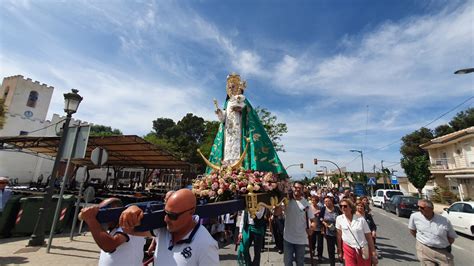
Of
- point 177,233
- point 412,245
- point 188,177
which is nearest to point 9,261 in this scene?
point 177,233

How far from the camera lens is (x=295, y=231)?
15.2 ft

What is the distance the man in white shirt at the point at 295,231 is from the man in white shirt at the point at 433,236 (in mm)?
1939

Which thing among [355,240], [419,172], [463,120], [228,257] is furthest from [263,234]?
[463,120]

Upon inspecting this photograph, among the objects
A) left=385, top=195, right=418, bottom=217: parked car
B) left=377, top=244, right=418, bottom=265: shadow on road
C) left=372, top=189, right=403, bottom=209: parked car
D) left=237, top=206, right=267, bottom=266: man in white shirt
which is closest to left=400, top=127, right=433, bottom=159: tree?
left=372, top=189, right=403, bottom=209: parked car

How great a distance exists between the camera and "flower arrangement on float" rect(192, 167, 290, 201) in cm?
348

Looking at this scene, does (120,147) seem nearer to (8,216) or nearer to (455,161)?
(8,216)

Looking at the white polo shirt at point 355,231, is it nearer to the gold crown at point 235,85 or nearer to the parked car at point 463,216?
the gold crown at point 235,85

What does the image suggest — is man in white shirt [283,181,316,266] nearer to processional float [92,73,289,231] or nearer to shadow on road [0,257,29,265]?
processional float [92,73,289,231]

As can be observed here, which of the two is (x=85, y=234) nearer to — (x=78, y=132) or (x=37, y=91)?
(x=78, y=132)

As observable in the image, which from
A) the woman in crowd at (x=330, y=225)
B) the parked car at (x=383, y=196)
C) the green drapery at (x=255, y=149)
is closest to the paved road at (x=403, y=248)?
the woman in crowd at (x=330, y=225)

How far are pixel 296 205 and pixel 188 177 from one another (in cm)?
2395

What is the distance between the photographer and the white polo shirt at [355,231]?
413 centimetres

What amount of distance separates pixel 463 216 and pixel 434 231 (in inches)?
370

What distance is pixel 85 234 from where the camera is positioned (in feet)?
28.3
